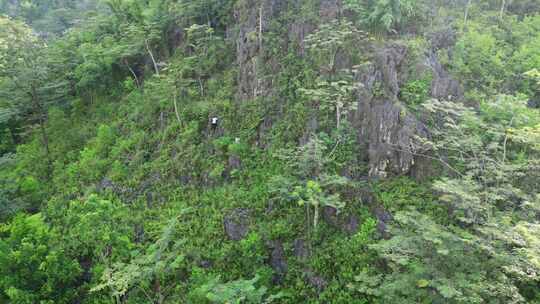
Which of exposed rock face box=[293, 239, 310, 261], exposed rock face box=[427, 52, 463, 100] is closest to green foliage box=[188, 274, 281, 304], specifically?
exposed rock face box=[293, 239, 310, 261]

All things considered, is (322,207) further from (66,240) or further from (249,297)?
(66,240)

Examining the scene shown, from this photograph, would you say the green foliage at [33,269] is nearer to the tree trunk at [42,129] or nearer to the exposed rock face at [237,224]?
the exposed rock face at [237,224]

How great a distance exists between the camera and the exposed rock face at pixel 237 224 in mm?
13883

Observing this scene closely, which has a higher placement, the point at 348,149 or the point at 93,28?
the point at 93,28

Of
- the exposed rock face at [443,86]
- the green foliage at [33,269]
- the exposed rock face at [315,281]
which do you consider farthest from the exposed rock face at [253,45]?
the green foliage at [33,269]

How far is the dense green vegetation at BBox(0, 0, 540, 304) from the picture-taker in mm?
9469

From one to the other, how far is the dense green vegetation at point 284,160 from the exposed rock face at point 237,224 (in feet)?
0.28

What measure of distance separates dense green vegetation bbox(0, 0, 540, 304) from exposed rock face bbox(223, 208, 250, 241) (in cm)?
9

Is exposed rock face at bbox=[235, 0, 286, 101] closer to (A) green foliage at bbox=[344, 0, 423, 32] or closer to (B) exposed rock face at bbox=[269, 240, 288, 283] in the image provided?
(A) green foliage at bbox=[344, 0, 423, 32]

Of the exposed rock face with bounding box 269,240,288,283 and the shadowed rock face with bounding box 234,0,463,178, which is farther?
the shadowed rock face with bounding box 234,0,463,178

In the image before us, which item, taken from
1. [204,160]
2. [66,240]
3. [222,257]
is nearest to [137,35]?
[204,160]

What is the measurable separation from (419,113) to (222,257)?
986 centimetres

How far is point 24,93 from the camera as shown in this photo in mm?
19766

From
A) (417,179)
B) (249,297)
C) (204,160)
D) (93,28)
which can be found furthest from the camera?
(93,28)
